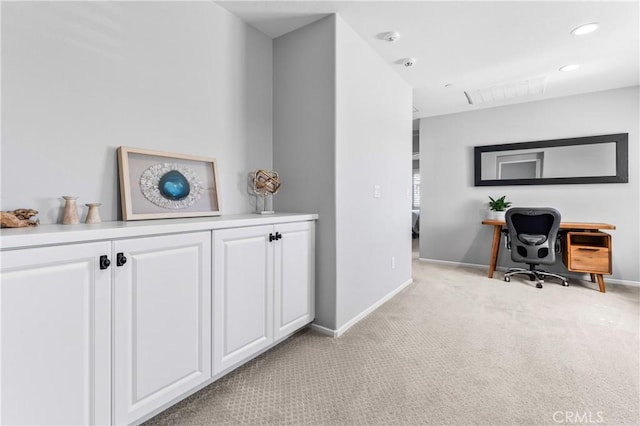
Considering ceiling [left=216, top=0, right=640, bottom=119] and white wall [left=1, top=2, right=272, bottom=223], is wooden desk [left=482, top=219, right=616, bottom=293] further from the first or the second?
white wall [left=1, top=2, right=272, bottom=223]

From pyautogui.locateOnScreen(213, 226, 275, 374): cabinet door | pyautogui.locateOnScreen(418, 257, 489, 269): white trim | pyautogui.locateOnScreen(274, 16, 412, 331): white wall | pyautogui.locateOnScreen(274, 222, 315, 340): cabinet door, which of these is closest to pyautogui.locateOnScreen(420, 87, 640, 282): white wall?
pyautogui.locateOnScreen(418, 257, 489, 269): white trim

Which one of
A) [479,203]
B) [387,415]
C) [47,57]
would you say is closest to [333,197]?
[387,415]

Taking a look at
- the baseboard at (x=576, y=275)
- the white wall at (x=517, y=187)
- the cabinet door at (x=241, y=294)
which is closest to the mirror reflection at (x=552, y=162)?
the white wall at (x=517, y=187)

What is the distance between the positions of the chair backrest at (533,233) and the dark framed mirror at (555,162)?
85cm

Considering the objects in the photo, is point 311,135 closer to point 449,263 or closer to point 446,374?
point 446,374

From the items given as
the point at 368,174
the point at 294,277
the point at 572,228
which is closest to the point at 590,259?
the point at 572,228

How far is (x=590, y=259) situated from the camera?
10.9ft

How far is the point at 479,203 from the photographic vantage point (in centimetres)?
441

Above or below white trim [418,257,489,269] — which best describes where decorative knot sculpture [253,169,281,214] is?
above

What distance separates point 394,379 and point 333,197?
1196mm

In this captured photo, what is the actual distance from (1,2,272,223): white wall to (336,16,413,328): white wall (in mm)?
745

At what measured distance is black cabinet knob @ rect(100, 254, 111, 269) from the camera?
1095 mm

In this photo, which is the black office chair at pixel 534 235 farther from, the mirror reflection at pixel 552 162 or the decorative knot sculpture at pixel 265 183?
the decorative knot sculpture at pixel 265 183

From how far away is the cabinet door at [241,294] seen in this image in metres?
1.53
